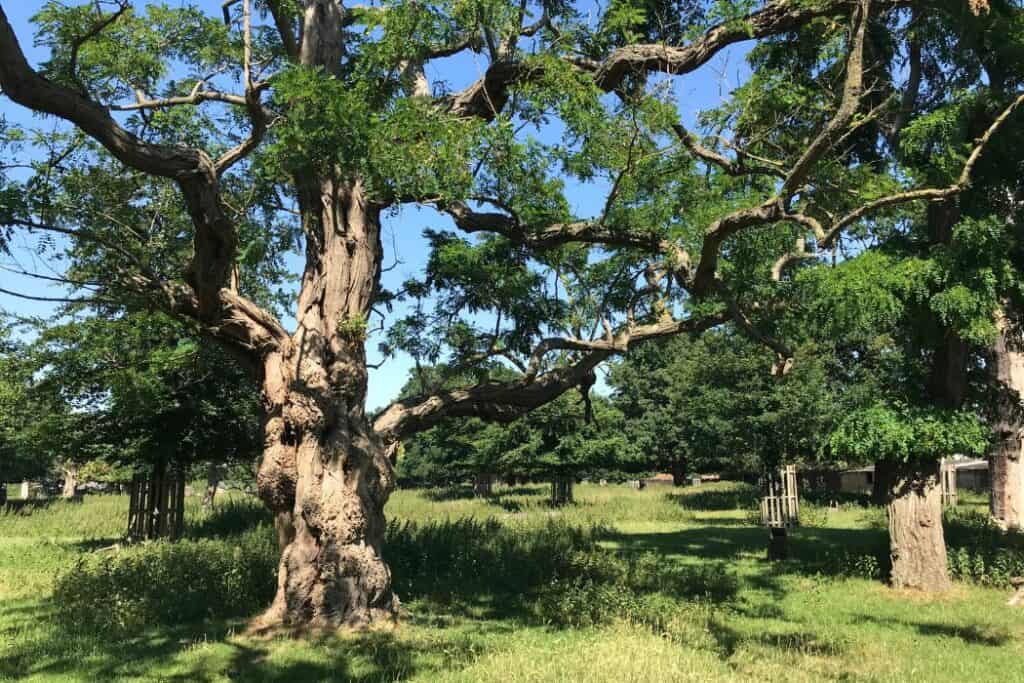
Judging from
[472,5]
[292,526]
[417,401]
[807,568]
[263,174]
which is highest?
[472,5]

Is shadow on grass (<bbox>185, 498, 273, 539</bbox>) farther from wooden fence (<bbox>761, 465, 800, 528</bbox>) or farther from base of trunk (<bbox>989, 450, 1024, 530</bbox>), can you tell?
base of trunk (<bbox>989, 450, 1024, 530</bbox>)

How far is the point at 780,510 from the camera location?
53.0ft

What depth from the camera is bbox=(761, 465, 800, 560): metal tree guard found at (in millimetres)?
15578

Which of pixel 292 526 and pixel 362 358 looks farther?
pixel 362 358

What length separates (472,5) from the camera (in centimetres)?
884

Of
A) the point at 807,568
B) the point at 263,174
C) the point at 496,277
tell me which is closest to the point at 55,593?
the point at 263,174

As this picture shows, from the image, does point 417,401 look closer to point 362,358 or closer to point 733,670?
point 362,358

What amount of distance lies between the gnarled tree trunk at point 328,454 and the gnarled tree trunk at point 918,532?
8.11 metres

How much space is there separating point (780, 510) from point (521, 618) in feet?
28.7

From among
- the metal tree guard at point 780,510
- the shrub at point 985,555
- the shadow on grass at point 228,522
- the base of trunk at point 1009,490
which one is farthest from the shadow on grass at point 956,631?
the shadow on grass at point 228,522

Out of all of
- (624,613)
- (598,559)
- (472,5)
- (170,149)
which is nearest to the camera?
(170,149)

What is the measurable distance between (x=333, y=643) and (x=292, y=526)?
1740 mm

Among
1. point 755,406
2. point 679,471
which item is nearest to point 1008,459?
point 755,406

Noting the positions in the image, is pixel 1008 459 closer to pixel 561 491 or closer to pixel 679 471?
pixel 561 491
